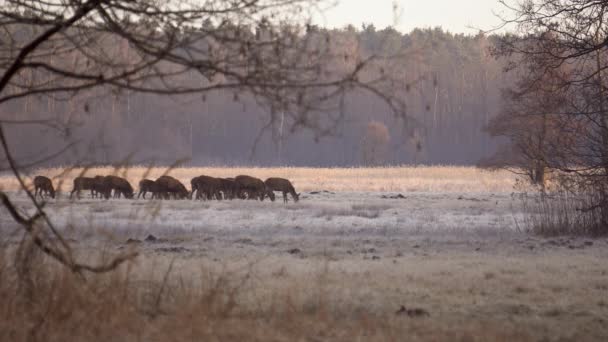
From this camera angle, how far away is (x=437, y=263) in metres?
12.1

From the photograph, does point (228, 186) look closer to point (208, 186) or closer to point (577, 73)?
point (208, 186)

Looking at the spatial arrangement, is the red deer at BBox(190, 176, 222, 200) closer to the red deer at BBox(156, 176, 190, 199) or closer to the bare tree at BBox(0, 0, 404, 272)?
the red deer at BBox(156, 176, 190, 199)

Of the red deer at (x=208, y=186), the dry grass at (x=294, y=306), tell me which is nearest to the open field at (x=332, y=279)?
the dry grass at (x=294, y=306)

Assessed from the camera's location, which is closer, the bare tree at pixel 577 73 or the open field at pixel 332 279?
the open field at pixel 332 279

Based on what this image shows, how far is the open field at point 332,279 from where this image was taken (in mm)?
6305

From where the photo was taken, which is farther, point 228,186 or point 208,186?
point 228,186

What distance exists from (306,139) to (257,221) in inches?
3213

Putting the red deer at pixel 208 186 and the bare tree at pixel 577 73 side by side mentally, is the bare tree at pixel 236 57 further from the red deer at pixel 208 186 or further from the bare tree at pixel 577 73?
the red deer at pixel 208 186

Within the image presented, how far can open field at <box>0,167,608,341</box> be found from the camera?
630cm

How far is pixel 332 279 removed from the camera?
1001 centimetres

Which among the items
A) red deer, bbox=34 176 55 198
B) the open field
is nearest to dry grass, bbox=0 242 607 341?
the open field

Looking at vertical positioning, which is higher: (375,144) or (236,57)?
(375,144)

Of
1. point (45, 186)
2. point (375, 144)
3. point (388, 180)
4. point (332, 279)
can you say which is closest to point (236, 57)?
point (332, 279)

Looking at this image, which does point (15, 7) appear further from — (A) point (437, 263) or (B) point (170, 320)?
(A) point (437, 263)
